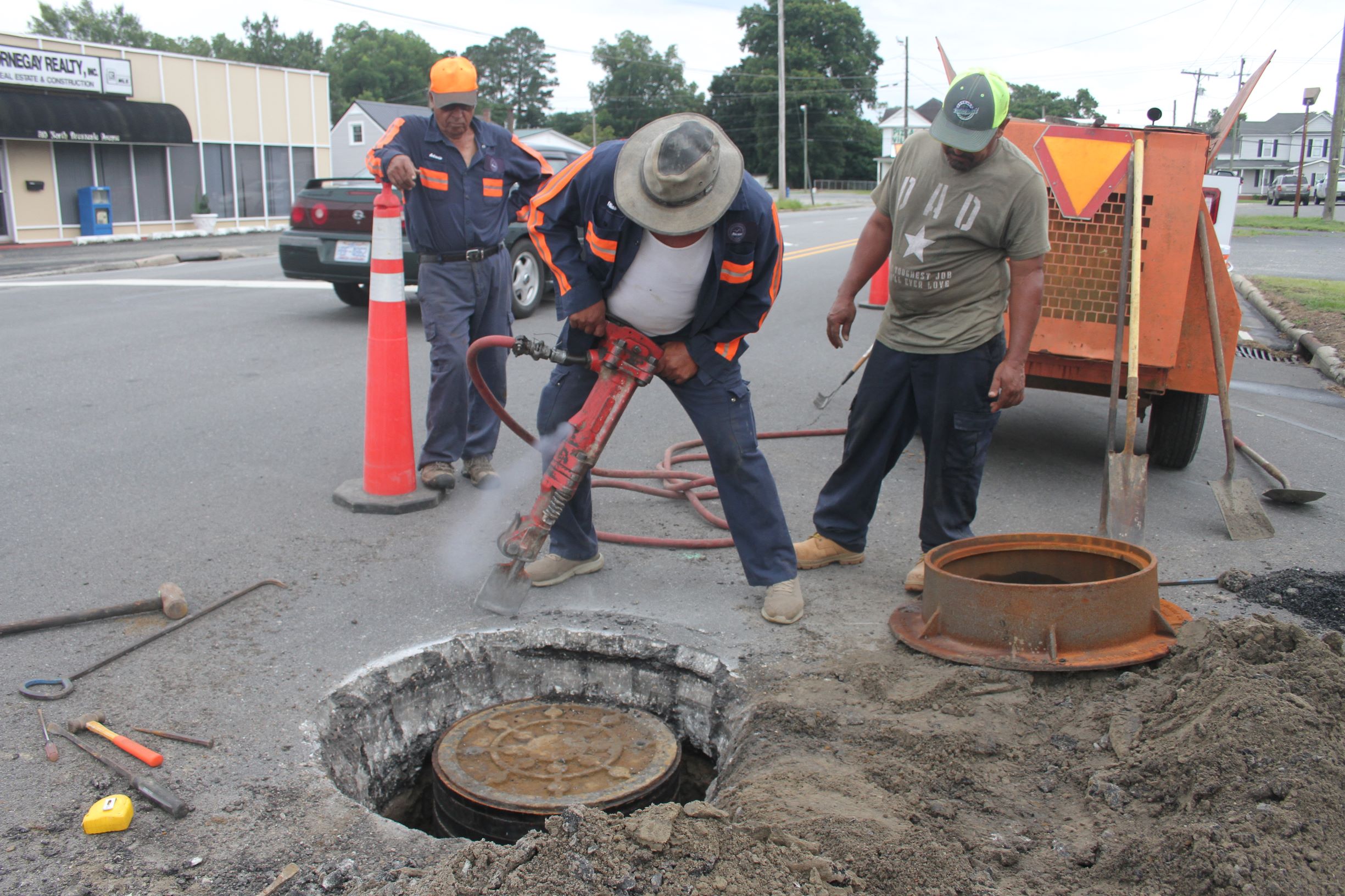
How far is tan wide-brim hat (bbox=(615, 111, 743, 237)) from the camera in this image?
3064 millimetres

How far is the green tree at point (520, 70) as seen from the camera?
340ft

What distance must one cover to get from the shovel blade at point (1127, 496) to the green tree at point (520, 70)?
104113 mm

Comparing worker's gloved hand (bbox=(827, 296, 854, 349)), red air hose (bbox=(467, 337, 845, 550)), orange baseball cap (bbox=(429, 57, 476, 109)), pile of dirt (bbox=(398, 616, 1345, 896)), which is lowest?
pile of dirt (bbox=(398, 616, 1345, 896))

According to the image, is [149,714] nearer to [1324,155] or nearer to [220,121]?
[220,121]

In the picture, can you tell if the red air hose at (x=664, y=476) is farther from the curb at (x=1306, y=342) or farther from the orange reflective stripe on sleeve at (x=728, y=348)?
the curb at (x=1306, y=342)

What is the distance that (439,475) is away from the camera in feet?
16.4

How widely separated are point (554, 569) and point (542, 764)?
1.02m

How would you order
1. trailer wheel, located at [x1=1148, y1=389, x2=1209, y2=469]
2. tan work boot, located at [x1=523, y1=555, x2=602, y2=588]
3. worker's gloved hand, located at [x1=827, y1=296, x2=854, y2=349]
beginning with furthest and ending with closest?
trailer wheel, located at [x1=1148, y1=389, x2=1209, y2=469], worker's gloved hand, located at [x1=827, y1=296, x2=854, y2=349], tan work boot, located at [x1=523, y1=555, x2=602, y2=588]

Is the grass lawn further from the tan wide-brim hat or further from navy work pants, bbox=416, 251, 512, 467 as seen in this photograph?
the tan wide-brim hat

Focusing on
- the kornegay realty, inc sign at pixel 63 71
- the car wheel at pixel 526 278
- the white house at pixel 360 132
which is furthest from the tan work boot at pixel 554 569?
the white house at pixel 360 132

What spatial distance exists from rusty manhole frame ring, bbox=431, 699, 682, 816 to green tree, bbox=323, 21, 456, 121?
8736 centimetres

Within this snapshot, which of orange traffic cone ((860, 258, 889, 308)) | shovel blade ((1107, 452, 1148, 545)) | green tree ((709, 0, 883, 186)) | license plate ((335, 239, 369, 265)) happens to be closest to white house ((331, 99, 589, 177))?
green tree ((709, 0, 883, 186))

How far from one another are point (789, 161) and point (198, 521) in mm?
82515

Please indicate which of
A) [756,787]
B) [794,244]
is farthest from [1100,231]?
[794,244]
